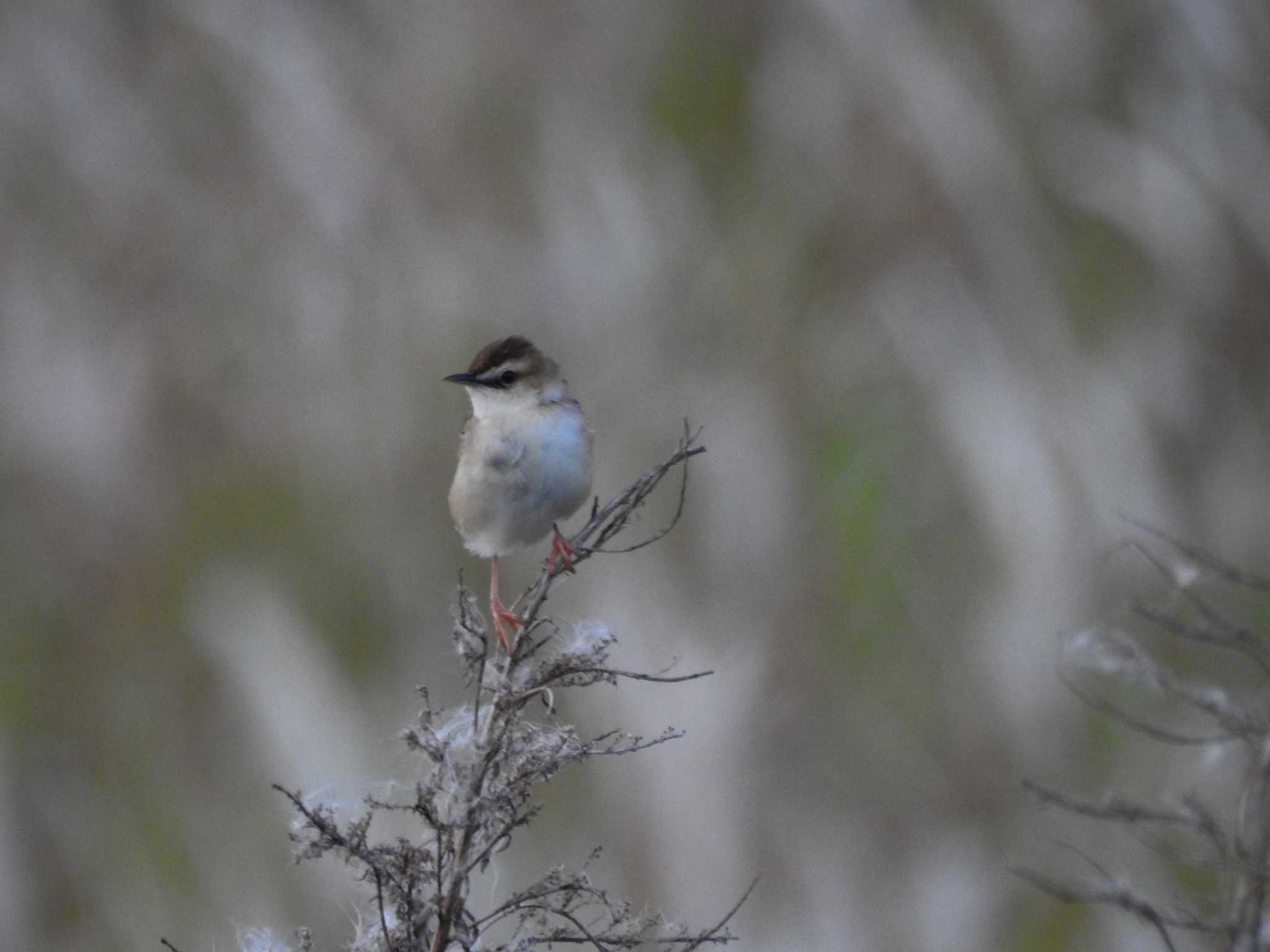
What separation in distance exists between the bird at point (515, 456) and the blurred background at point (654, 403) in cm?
835

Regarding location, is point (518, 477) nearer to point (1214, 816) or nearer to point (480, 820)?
point (480, 820)

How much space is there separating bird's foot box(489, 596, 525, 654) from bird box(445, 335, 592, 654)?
0.20ft

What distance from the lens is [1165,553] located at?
42.8 feet

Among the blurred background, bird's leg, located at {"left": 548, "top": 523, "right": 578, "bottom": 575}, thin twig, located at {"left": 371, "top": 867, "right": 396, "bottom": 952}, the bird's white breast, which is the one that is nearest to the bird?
the bird's white breast

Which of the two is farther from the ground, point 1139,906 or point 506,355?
point 506,355

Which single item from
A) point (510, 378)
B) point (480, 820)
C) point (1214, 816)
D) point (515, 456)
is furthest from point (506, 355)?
point (1214, 816)

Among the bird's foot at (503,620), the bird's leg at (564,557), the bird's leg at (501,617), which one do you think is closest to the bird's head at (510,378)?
the bird's leg at (501,617)

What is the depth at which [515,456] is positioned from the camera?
5324mm

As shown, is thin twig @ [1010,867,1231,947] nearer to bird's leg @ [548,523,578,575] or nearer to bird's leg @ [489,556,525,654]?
bird's leg @ [489,556,525,654]

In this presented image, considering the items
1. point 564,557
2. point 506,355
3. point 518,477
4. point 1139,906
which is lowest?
point 1139,906

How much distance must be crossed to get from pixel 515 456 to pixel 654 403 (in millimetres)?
9831

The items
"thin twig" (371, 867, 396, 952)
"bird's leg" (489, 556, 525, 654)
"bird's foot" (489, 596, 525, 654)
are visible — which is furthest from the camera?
"bird's foot" (489, 596, 525, 654)

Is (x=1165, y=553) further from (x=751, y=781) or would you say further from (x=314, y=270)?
(x=314, y=270)

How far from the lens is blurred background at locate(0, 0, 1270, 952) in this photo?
13.8 m
